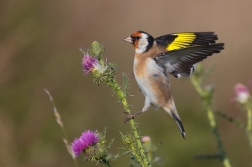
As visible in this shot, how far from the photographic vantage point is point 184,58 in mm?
4383

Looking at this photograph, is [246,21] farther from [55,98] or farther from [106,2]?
[55,98]

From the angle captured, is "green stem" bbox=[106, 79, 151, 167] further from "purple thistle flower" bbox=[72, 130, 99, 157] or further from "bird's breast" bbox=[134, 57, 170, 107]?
"bird's breast" bbox=[134, 57, 170, 107]

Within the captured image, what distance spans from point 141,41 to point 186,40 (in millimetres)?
319

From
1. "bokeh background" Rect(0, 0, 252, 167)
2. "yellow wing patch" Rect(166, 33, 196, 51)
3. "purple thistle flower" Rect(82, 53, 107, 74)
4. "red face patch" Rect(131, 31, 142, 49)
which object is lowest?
"bokeh background" Rect(0, 0, 252, 167)

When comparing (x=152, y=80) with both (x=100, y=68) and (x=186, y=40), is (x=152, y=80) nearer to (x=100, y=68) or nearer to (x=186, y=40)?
(x=186, y=40)

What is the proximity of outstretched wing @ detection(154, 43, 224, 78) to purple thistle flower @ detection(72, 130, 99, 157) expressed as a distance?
0.91 meters

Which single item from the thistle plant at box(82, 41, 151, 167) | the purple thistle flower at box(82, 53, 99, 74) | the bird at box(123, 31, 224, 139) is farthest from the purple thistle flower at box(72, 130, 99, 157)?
the bird at box(123, 31, 224, 139)

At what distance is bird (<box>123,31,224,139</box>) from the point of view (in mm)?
4297

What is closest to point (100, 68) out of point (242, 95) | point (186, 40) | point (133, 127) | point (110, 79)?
point (110, 79)

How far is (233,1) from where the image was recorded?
1391 centimetres

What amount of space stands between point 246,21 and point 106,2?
306 cm

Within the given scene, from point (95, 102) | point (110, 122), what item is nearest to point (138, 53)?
point (110, 122)

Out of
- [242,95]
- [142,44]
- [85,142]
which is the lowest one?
[242,95]

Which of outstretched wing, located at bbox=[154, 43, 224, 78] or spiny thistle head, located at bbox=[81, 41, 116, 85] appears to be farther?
outstretched wing, located at bbox=[154, 43, 224, 78]
